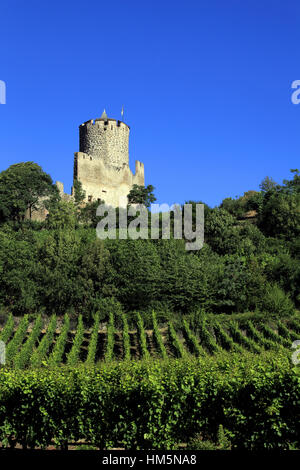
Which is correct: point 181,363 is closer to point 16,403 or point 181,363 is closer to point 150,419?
point 150,419

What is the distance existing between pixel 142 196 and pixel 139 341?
23.6 meters

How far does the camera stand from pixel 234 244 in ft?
105

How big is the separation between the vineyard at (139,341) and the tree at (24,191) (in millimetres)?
12905

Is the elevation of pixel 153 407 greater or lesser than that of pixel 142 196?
lesser

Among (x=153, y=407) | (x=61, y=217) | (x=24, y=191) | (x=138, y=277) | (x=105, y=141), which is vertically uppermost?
(x=105, y=141)

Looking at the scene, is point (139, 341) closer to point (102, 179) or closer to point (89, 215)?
point (89, 215)

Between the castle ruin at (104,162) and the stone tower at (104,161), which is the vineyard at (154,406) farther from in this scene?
the stone tower at (104,161)

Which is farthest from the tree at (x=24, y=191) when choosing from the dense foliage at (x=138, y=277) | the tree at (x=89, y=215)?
the dense foliage at (x=138, y=277)

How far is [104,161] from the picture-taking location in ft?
143

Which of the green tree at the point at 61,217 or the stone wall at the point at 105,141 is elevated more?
the stone wall at the point at 105,141

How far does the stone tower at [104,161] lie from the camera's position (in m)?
41.3

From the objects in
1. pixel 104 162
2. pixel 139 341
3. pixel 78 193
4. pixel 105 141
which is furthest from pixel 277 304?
pixel 105 141

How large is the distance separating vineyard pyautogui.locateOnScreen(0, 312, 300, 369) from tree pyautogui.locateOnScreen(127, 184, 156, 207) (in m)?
19.1

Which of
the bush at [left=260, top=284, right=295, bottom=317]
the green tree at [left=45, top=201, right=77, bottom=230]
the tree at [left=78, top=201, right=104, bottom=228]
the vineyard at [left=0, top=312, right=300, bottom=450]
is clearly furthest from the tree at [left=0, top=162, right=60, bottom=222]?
the vineyard at [left=0, top=312, right=300, bottom=450]
